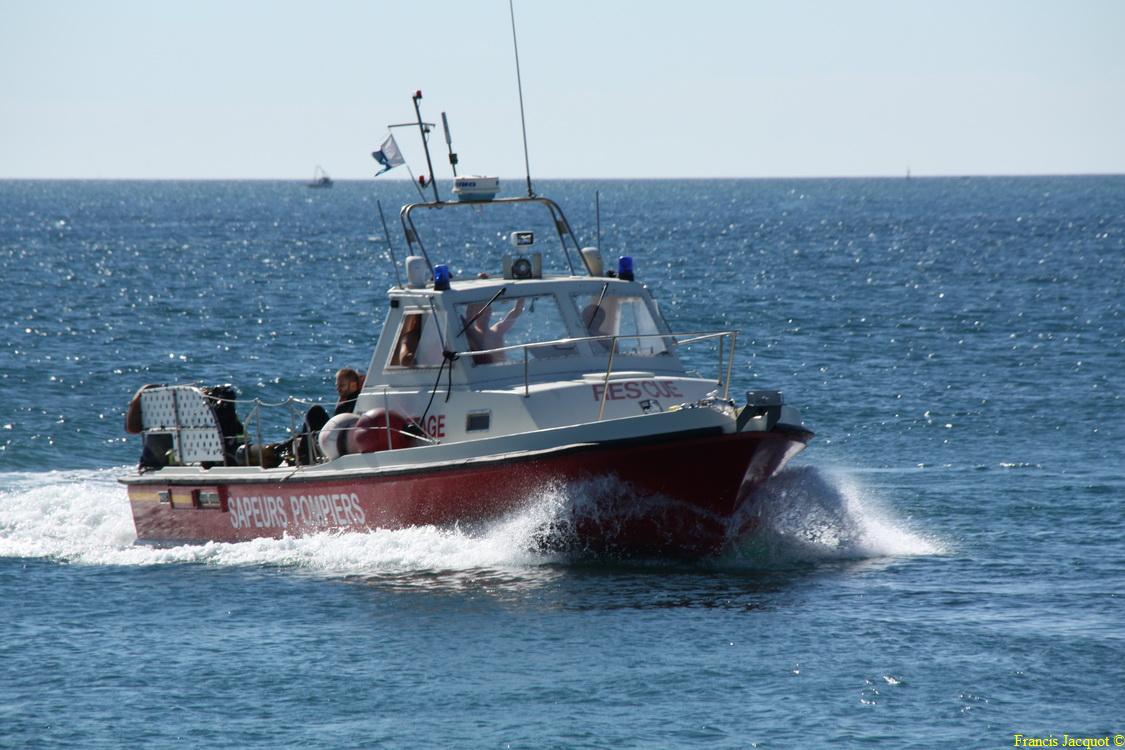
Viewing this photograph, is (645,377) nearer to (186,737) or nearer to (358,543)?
(358,543)

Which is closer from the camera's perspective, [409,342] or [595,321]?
[409,342]

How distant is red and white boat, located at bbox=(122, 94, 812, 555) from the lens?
49.6ft

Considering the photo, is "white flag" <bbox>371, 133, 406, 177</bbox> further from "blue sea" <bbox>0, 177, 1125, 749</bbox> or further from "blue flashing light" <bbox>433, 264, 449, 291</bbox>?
"blue sea" <bbox>0, 177, 1125, 749</bbox>

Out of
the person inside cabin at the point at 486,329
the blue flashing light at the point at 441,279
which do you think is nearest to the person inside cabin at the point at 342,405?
the blue flashing light at the point at 441,279

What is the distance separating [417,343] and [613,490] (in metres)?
2.97

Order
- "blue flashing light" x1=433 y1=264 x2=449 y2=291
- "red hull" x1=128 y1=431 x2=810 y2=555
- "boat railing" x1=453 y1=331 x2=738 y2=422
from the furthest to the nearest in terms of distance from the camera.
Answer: "blue flashing light" x1=433 y1=264 x2=449 y2=291 < "boat railing" x1=453 y1=331 x2=738 y2=422 < "red hull" x1=128 y1=431 x2=810 y2=555

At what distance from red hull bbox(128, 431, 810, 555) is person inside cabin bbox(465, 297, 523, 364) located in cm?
158

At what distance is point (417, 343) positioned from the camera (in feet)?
55.7

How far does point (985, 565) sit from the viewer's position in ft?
52.2

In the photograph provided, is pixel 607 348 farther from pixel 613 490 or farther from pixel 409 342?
pixel 613 490

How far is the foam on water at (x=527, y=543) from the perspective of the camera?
51.2 ft

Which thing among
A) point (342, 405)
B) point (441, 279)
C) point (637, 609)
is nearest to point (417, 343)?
point (441, 279)

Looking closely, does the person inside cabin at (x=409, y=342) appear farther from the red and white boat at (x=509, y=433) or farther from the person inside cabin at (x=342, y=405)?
the person inside cabin at (x=342, y=405)

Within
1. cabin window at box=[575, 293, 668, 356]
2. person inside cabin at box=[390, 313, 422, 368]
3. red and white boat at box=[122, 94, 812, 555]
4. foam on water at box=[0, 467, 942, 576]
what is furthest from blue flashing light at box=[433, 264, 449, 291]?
foam on water at box=[0, 467, 942, 576]
